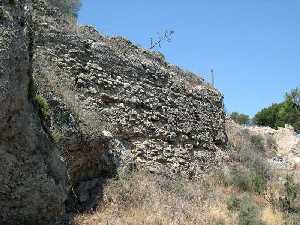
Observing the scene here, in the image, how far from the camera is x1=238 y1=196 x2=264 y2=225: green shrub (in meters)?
10.4

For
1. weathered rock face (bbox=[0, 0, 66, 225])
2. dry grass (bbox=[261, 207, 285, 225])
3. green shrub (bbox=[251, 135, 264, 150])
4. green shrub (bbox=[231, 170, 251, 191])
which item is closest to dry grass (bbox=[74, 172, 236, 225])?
dry grass (bbox=[261, 207, 285, 225])

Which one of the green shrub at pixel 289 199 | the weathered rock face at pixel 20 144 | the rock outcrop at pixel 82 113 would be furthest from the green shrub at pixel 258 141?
the weathered rock face at pixel 20 144

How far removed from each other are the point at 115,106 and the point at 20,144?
5.42m

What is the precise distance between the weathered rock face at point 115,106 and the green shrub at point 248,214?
223cm

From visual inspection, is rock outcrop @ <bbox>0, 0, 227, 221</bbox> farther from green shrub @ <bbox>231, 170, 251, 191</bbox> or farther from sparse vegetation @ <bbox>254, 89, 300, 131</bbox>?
sparse vegetation @ <bbox>254, 89, 300, 131</bbox>

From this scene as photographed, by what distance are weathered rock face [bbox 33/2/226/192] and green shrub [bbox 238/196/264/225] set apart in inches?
87.9

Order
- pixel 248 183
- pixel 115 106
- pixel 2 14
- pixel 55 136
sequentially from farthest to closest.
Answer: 1. pixel 248 183
2. pixel 115 106
3. pixel 55 136
4. pixel 2 14

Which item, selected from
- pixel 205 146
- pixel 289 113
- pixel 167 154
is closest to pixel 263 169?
pixel 205 146

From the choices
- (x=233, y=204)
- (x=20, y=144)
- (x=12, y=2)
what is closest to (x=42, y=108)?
(x=20, y=144)

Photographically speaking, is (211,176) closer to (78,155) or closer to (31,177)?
(78,155)

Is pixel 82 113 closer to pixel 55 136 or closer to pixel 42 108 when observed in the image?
pixel 55 136

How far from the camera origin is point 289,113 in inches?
1641

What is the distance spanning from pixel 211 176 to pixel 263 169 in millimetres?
3072

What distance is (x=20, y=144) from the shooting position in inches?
263
